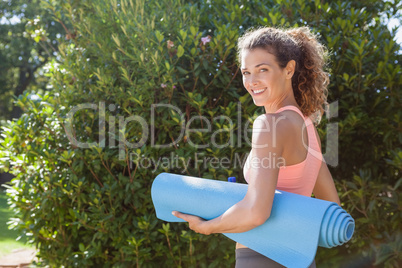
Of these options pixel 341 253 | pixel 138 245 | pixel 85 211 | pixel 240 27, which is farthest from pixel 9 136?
pixel 341 253

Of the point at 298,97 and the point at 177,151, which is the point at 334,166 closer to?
the point at 177,151

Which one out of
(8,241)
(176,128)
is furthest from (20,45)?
(176,128)

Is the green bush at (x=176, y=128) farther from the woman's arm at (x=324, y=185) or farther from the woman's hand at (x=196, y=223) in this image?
the woman's hand at (x=196, y=223)

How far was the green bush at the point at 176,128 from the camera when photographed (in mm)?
3248

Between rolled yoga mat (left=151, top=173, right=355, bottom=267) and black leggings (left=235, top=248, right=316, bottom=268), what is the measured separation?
0.28 ft

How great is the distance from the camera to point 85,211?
371 centimetres

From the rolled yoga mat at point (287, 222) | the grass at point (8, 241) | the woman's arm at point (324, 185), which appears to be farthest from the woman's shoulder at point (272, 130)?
the grass at point (8, 241)

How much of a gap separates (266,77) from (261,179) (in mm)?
475

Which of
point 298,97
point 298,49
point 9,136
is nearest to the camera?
point 298,49

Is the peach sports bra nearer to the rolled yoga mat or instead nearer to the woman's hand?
the rolled yoga mat

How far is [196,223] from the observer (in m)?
1.65

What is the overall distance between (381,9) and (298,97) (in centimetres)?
286

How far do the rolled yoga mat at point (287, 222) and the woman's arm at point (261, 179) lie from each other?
0.26ft

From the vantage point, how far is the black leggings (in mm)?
1602
